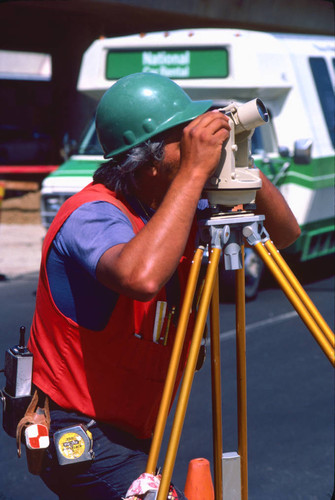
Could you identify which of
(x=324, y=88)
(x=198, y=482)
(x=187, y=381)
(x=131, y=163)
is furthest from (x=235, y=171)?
(x=324, y=88)

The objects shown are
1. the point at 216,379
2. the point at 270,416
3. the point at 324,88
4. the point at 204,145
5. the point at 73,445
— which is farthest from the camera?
the point at 324,88

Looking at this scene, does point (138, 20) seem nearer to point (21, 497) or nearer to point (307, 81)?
point (307, 81)

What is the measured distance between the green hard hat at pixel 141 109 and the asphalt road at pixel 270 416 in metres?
1.72

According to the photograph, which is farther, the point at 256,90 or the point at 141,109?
the point at 256,90

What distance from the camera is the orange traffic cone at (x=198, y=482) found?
319 centimetres

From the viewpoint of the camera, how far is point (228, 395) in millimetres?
5930

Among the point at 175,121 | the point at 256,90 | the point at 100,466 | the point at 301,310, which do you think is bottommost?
the point at 100,466

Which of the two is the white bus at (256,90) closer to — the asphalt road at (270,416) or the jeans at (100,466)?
the asphalt road at (270,416)

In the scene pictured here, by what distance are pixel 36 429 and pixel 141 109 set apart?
918 mm

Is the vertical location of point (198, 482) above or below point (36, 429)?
below

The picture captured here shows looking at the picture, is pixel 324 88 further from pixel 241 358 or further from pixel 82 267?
pixel 82 267

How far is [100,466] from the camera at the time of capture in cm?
233

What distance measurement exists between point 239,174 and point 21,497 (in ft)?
8.71

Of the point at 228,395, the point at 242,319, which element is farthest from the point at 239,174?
the point at 228,395
